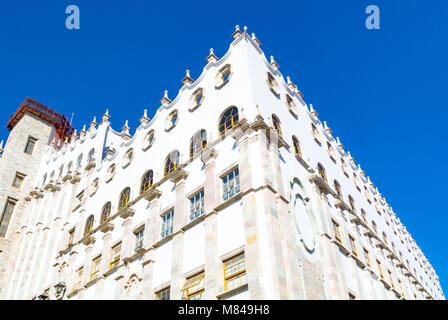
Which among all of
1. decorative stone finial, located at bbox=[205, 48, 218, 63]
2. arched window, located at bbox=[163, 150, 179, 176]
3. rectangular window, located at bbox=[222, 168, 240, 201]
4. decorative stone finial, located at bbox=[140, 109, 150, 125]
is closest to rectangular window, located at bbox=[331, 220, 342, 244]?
rectangular window, located at bbox=[222, 168, 240, 201]

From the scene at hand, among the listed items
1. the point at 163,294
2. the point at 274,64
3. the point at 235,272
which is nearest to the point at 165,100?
the point at 274,64

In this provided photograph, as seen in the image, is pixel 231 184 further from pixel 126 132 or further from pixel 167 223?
pixel 126 132

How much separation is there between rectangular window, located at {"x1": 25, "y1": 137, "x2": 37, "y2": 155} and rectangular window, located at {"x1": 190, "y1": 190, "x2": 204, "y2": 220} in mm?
36184

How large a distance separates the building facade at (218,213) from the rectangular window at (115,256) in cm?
9

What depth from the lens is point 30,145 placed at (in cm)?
5247

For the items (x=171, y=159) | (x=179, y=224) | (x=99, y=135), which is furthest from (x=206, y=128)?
(x=99, y=135)

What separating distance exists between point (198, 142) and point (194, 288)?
32.6ft

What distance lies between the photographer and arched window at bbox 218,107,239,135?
2425cm

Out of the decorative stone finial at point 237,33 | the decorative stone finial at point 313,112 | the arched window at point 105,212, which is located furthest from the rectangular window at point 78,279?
the decorative stone finial at point 313,112

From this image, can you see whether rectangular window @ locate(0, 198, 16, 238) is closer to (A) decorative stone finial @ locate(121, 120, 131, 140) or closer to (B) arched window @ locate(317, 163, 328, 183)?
(A) decorative stone finial @ locate(121, 120, 131, 140)

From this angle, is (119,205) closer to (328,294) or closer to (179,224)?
(179,224)

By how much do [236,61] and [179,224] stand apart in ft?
38.3

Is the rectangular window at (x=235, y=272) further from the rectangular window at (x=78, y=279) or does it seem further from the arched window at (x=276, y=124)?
the rectangular window at (x=78, y=279)

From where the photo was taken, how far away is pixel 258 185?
19.8m
